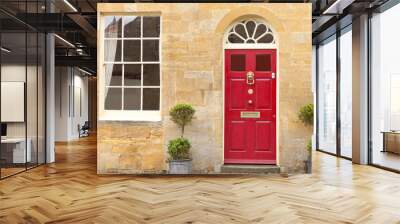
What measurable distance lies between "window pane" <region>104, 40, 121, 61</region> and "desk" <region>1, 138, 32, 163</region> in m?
Result: 2.37

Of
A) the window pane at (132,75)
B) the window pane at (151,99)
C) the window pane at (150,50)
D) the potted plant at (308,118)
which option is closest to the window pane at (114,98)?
the window pane at (132,75)

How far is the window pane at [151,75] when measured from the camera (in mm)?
7121

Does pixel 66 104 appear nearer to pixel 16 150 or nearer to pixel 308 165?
pixel 16 150

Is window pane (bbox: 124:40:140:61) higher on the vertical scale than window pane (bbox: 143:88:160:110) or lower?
higher

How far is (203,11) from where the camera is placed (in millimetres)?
7035

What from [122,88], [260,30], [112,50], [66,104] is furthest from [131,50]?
[66,104]

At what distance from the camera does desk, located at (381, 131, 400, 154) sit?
24.6 feet

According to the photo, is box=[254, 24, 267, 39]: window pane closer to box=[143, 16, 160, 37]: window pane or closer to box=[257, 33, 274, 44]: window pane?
box=[257, 33, 274, 44]: window pane

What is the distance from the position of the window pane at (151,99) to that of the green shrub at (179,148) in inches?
30.4

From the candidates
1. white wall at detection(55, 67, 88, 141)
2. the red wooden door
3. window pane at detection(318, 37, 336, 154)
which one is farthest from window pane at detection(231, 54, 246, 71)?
white wall at detection(55, 67, 88, 141)

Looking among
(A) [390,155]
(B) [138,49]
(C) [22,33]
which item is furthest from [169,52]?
(A) [390,155]

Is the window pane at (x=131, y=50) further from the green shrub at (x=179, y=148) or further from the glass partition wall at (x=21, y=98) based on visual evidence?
the glass partition wall at (x=21, y=98)

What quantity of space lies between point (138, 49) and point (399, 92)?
5.01m

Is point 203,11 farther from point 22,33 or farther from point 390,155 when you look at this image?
point 390,155
